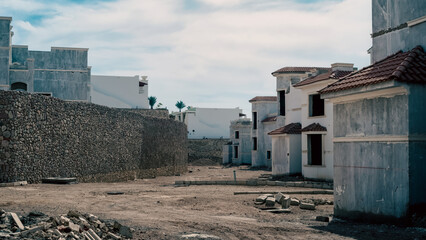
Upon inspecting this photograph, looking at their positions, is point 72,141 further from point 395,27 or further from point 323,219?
point 395,27

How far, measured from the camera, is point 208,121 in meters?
86.1

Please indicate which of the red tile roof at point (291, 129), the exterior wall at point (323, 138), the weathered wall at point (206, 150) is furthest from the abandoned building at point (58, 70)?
the weathered wall at point (206, 150)

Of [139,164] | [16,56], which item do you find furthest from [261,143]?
[16,56]

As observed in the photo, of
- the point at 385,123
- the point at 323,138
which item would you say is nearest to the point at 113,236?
the point at 385,123

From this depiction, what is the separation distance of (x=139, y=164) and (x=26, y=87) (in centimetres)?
1661

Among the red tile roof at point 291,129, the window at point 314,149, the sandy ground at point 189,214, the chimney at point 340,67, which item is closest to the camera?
the sandy ground at point 189,214

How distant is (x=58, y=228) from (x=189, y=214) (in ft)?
18.8

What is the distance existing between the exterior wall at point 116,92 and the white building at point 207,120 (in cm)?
2042

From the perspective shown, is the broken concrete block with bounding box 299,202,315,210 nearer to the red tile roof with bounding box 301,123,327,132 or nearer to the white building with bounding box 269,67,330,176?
the red tile roof with bounding box 301,123,327,132

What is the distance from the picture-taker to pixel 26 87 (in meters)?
42.1

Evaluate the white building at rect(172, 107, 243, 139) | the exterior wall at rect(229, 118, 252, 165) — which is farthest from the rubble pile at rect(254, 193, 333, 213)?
the white building at rect(172, 107, 243, 139)

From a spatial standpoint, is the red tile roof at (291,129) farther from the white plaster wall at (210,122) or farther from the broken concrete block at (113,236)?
the white plaster wall at (210,122)

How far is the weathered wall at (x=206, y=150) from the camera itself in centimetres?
7012

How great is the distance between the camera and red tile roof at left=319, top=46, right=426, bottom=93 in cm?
1104
